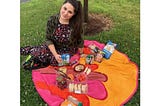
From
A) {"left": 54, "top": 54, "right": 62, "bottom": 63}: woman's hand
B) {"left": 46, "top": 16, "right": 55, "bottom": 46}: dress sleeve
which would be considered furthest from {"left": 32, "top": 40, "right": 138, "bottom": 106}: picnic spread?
{"left": 46, "top": 16, "right": 55, "bottom": 46}: dress sleeve

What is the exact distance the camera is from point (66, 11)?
2740 millimetres

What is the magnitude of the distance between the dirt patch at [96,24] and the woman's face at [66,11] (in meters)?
0.17

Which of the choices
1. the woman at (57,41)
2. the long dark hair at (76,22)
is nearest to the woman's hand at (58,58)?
the woman at (57,41)

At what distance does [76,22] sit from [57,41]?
164 mm

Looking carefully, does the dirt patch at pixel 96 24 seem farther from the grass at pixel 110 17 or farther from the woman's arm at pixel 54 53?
the woman's arm at pixel 54 53

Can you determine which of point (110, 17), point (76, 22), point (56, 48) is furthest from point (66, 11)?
point (110, 17)

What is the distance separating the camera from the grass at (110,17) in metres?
2.82

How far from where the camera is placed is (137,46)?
281 cm

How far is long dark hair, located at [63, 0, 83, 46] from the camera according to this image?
2.74m

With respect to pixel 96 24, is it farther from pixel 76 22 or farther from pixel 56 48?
pixel 56 48
